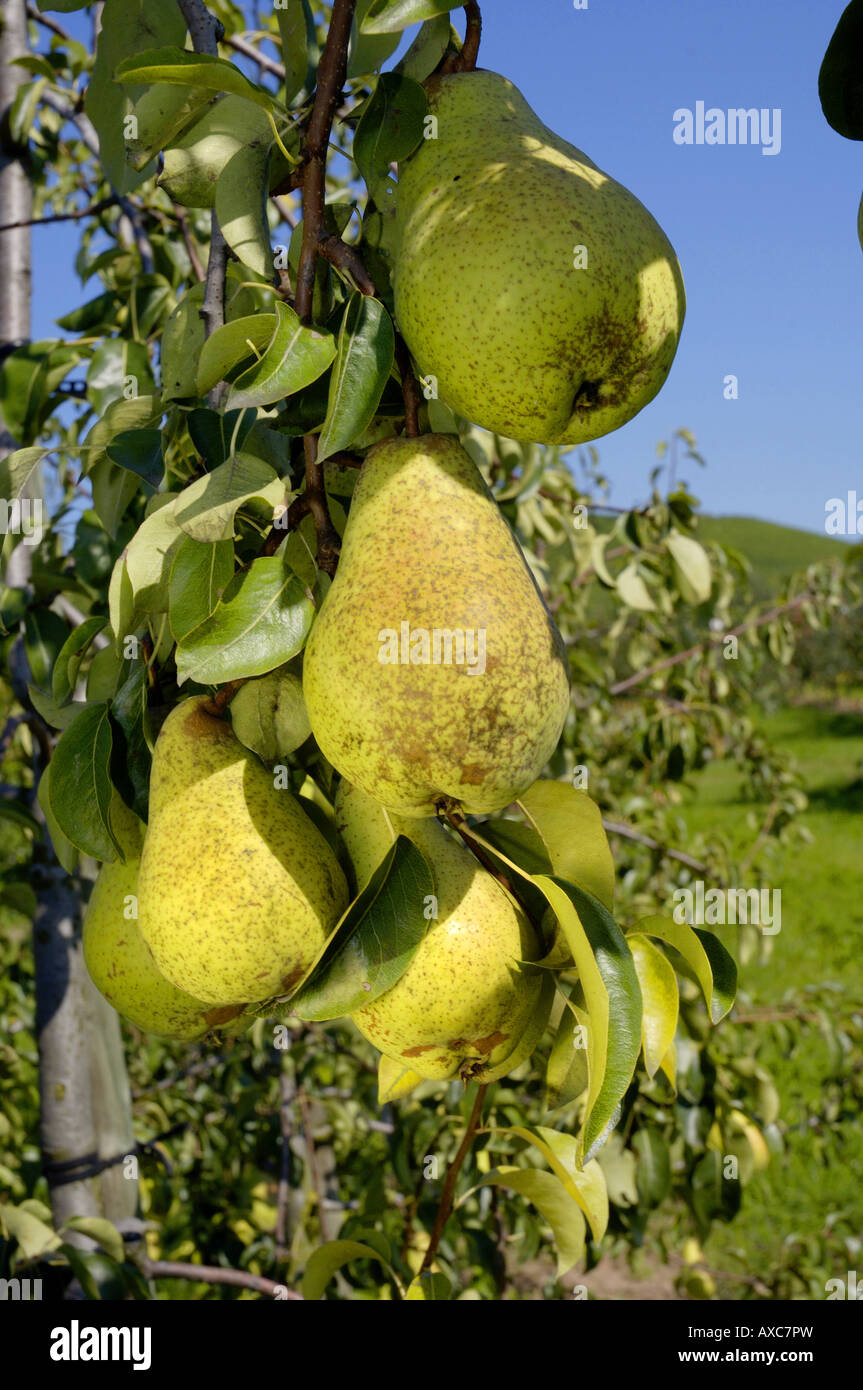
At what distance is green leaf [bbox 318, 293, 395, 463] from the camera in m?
0.66

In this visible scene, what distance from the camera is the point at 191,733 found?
798 millimetres

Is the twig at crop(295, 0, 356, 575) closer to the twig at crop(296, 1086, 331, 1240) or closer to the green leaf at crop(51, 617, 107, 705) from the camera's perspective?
the green leaf at crop(51, 617, 107, 705)

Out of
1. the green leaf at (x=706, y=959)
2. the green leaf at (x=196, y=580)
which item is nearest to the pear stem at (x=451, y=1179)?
the green leaf at (x=706, y=959)

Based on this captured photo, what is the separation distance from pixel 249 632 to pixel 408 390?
22 centimetres

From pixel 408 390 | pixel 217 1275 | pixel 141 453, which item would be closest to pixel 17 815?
pixel 217 1275

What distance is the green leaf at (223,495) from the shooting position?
26.3 inches

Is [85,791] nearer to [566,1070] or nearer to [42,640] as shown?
[566,1070]

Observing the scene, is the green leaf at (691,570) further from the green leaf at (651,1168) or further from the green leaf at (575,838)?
the green leaf at (575,838)

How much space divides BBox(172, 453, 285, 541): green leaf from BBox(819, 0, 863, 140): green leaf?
43 cm

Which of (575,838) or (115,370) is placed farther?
(115,370)

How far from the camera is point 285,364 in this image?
0.66 meters
